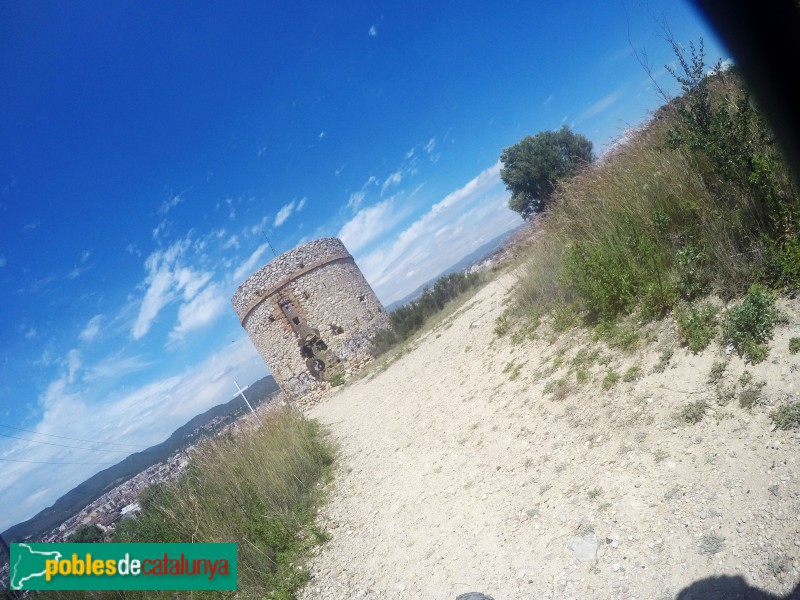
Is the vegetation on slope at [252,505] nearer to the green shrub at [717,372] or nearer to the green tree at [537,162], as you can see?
the green shrub at [717,372]

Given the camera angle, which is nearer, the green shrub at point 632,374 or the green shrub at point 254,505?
the green shrub at point 632,374

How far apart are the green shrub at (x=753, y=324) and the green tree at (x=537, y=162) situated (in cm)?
1575

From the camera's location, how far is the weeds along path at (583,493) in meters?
2.10

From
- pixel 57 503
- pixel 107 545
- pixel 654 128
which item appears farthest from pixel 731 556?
pixel 57 503

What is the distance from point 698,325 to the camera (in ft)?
10.7

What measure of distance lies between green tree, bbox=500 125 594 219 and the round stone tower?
9402 mm

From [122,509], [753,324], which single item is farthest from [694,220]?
[122,509]

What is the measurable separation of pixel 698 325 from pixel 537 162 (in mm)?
16717

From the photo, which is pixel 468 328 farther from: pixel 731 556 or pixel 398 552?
pixel 731 556

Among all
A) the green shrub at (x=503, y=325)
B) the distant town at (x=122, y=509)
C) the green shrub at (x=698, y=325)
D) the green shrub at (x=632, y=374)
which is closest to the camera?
the green shrub at (x=698, y=325)

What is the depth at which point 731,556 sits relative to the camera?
1966 millimetres

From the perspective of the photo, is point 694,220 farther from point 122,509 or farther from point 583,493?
point 122,509

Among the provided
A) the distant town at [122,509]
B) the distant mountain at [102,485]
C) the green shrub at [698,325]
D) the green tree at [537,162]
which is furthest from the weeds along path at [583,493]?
the green tree at [537,162]

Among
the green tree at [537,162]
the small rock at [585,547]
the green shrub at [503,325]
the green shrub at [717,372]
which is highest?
the green tree at [537,162]
